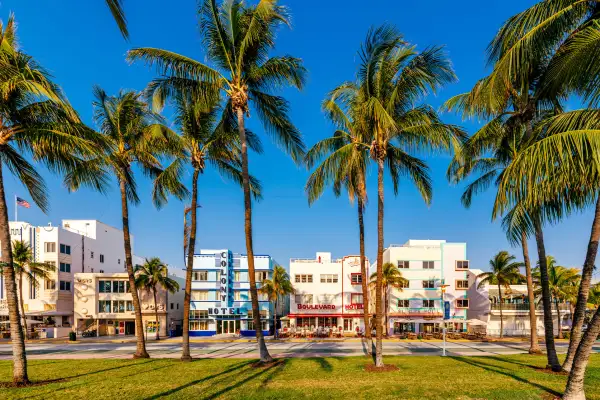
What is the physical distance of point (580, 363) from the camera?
855cm

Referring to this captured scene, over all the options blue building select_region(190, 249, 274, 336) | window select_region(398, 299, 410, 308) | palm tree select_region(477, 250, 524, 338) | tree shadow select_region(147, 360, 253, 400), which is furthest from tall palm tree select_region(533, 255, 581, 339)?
tree shadow select_region(147, 360, 253, 400)

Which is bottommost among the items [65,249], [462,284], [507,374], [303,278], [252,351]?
[252,351]

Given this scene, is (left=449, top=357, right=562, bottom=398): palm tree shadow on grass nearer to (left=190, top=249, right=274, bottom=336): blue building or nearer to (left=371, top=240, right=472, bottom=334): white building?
(left=371, top=240, right=472, bottom=334): white building

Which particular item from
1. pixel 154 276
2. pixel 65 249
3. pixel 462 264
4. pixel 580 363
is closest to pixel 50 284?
pixel 65 249

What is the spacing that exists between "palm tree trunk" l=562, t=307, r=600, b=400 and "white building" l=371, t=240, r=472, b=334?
4016 cm

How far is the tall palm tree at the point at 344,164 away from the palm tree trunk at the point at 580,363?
10.9 m

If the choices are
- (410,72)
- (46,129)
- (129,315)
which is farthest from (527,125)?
(129,315)

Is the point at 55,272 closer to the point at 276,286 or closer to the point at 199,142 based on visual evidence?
the point at 276,286

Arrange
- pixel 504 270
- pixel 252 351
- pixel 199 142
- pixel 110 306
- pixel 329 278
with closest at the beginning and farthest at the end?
pixel 199 142 → pixel 252 351 → pixel 504 270 → pixel 110 306 → pixel 329 278

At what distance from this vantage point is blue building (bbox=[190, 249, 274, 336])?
48.1 meters

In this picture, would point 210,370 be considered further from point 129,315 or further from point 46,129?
point 129,315

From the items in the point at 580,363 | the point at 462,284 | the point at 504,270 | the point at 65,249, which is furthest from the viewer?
the point at 65,249

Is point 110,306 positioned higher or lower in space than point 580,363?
lower

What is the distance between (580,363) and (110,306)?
50.6 m
